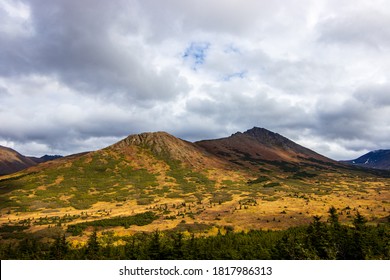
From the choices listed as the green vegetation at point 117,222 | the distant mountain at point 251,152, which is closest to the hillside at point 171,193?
the green vegetation at point 117,222

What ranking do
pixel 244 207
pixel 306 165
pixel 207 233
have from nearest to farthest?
pixel 207 233
pixel 244 207
pixel 306 165

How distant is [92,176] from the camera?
101 meters

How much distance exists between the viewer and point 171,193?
85062 mm

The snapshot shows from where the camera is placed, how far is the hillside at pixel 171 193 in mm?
50875

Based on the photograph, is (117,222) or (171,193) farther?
(171,193)

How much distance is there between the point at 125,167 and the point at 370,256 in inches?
3859

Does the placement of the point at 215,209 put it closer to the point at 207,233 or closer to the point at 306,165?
the point at 207,233

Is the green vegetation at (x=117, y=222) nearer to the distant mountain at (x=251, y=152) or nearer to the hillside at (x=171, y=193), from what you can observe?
the hillside at (x=171, y=193)

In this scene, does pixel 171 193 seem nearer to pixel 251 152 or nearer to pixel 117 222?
pixel 117 222

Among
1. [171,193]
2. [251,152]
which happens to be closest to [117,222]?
[171,193]

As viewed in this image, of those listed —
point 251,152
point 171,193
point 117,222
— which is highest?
point 251,152

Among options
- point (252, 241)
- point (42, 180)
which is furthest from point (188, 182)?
point (252, 241)

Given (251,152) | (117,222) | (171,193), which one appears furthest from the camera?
(251,152)

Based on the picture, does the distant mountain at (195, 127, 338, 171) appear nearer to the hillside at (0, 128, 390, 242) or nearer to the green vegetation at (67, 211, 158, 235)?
the hillside at (0, 128, 390, 242)
